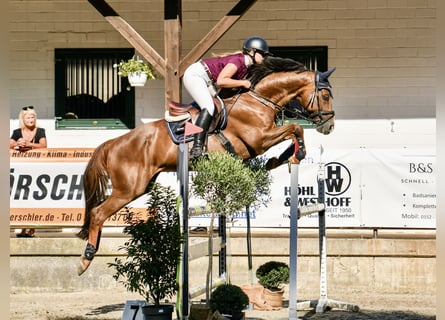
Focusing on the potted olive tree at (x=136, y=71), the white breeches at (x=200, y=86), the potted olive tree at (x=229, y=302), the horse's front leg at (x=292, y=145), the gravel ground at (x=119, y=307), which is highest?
the potted olive tree at (x=136, y=71)

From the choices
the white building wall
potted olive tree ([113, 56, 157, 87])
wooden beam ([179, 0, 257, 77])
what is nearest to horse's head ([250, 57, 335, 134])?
wooden beam ([179, 0, 257, 77])

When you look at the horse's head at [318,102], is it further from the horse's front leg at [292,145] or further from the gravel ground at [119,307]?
the gravel ground at [119,307]

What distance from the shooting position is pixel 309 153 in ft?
36.0

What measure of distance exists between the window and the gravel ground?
4405mm

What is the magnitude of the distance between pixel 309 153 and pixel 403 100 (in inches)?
157

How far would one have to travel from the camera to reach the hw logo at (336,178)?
10.9 metres

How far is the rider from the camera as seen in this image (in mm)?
8102

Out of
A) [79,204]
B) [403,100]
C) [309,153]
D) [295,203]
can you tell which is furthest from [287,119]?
[295,203]

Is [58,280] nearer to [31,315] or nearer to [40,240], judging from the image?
[40,240]

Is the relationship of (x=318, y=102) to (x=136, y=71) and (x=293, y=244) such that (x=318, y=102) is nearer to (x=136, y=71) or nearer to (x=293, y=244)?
(x=293, y=244)

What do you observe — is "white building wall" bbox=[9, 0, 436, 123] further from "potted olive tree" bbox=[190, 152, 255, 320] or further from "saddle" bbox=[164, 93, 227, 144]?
"potted olive tree" bbox=[190, 152, 255, 320]

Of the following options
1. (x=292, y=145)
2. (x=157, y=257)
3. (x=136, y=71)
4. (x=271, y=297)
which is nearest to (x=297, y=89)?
(x=292, y=145)

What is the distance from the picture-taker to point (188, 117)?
838 cm

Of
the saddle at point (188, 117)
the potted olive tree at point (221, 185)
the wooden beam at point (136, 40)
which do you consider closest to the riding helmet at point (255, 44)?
the saddle at point (188, 117)
